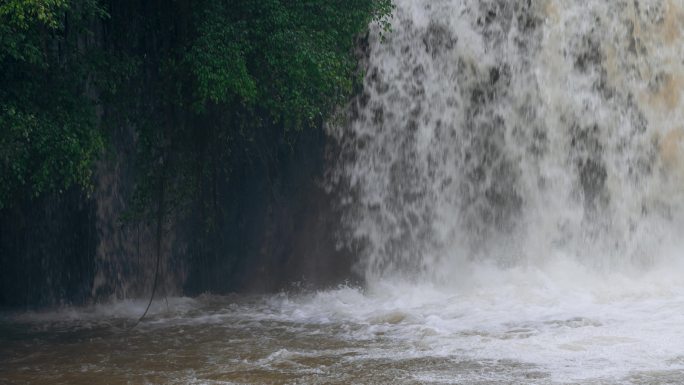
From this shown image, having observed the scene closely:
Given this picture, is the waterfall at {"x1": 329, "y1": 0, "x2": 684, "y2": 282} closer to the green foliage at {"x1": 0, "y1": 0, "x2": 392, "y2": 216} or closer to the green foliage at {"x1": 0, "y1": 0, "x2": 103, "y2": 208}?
the green foliage at {"x1": 0, "y1": 0, "x2": 392, "y2": 216}

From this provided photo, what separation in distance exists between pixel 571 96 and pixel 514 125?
90 centimetres

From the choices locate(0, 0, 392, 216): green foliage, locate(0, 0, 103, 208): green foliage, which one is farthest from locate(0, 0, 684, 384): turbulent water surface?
locate(0, 0, 103, 208): green foliage

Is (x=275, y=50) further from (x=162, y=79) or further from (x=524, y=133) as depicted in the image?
(x=524, y=133)

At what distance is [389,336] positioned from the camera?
37.4 feet

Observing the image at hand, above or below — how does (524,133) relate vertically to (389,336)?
above

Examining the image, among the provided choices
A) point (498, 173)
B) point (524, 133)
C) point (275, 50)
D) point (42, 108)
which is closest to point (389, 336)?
point (275, 50)

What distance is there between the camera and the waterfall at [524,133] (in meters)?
14.8

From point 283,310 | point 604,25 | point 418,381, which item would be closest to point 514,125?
point 604,25

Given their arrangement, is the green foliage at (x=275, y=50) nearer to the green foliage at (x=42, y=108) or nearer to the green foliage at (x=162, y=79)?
the green foliage at (x=162, y=79)

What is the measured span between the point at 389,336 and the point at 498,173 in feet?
15.1

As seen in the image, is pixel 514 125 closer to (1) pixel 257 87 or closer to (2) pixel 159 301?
(1) pixel 257 87

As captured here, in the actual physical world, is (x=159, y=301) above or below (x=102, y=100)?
below

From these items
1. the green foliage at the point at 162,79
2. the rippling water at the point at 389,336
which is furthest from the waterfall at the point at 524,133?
the green foliage at the point at 162,79

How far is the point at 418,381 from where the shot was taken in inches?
361
